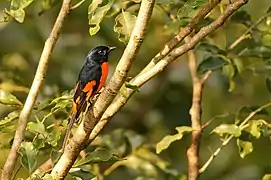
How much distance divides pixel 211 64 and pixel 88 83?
333mm

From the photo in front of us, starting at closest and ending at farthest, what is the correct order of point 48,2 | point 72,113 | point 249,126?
point 72,113, point 249,126, point 48,2

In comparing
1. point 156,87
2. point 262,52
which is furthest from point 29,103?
point 156,87

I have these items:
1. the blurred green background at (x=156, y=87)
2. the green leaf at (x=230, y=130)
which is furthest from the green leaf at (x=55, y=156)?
the blurred green background at (x=156, y=87)

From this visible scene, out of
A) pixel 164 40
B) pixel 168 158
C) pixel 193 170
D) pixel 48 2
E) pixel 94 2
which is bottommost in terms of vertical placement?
pixel 168 158

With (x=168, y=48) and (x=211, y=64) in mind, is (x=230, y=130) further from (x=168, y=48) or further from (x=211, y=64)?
(x=168, y=48)

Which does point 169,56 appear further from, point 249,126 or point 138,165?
point 138,165

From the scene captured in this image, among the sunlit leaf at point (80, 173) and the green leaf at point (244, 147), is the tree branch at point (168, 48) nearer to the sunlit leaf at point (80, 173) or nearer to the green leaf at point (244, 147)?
the sunlit leaf at point (80, 173)

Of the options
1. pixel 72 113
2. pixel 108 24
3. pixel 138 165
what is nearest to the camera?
pixel 72 113

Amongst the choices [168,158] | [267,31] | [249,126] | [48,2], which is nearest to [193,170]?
[249,126]

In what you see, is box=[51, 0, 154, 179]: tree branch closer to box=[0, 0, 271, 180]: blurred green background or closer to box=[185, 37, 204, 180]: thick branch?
box=[185, 37, 204, 180]: thick branch

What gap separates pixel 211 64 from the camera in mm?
1513

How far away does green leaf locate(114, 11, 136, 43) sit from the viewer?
3.91ft

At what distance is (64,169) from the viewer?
1150mm

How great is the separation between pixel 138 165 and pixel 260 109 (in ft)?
1.39
